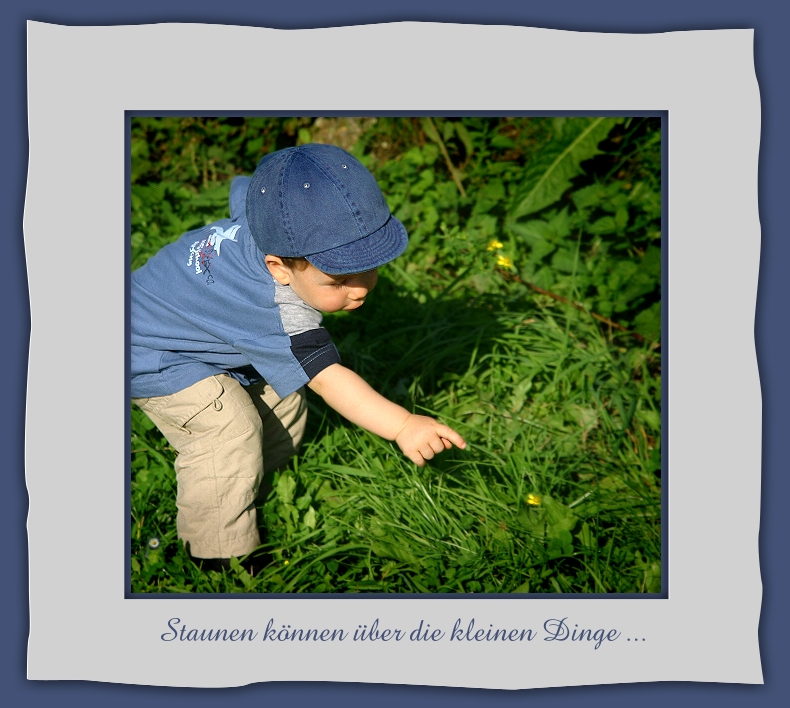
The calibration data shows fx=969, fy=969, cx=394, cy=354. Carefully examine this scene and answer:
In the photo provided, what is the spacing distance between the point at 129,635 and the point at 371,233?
44.1 inches

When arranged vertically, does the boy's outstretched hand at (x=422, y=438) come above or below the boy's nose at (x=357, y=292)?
below

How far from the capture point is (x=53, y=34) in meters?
2.24

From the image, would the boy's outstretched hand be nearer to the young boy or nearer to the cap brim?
the young boy

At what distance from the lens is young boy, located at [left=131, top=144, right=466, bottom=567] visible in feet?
7.51

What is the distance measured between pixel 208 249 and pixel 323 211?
48 centimetres

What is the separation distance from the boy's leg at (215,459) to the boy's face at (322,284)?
39 centimetres

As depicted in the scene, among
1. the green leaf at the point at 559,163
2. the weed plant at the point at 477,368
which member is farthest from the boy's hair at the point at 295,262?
the green leaf at the point at 559,163

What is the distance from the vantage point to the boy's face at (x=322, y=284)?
2379 millimetres

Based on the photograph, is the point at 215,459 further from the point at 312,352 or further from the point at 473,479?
the point at 473,479

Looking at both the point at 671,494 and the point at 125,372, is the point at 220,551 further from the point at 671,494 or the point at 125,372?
the point at 671,494

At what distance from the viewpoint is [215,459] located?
2.62 metres

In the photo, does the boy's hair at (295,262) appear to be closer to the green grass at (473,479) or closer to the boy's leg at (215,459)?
the boy's leg at (215,459)

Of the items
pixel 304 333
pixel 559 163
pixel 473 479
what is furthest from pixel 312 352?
pixel 559 163

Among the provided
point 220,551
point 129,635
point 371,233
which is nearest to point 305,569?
point 220,551
